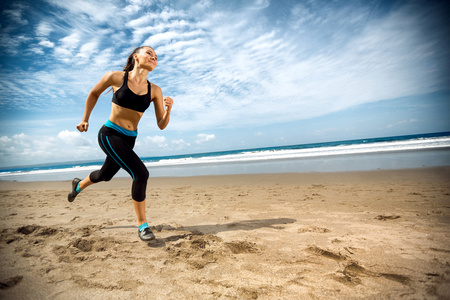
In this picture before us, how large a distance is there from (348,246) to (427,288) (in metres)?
0.77

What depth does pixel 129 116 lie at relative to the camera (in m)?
2.91

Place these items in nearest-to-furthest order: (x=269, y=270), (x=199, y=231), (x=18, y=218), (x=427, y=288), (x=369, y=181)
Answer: (x=427, y=288)
(x=269, y=270)
(x=199, y=231)
(x=18, y=218)
(x=369, y=181)

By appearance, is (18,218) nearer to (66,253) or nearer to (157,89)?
(66,253)

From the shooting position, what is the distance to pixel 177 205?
4.85 meters

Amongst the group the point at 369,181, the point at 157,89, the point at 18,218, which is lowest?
the point at 369,181

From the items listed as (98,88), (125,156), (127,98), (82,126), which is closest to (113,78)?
(98,88)

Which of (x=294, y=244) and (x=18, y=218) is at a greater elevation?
(x=18, y=218)

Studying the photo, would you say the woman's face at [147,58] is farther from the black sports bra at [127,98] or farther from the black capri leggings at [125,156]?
the black capri leggings at [125,156]

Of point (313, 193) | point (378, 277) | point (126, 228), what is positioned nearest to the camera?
point (378, 277)

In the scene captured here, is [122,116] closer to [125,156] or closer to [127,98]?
[127,98]

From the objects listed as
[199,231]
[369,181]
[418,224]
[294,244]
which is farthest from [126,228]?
[369,181]

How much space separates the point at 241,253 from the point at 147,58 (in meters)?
2.76

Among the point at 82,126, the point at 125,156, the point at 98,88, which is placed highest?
the point at 98,88

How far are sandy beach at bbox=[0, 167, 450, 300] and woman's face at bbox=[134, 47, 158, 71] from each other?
236 centimetres
